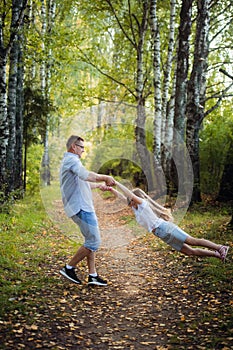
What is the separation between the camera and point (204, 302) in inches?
257

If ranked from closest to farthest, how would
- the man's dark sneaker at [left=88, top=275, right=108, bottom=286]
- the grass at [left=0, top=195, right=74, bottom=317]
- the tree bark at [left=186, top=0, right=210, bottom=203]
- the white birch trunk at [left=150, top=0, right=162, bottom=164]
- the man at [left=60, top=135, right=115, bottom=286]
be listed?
the grass at [left=0, top=195, right=74, bottom=317] < the man at [left=60, top=135, right=115, bottom=286] < the man's dark sneaker at [left=88, top=275, right=108, bottom=286] < the tree bark at [left=186, top=0, right=210, bottom=203] < the white birch trunk at [left=150, top=0, right=162, bottom=164]

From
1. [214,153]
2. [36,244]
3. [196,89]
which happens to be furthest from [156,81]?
[36,244]

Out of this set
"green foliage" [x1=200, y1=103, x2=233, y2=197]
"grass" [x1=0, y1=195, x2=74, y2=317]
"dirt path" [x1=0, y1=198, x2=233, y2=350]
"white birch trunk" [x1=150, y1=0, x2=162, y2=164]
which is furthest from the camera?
"white birch trunk" [x1=150, y1=0, x2=162, y2=164]

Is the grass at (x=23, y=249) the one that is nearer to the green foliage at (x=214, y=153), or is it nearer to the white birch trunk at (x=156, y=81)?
the white birch trunk at (x=156, y=81)

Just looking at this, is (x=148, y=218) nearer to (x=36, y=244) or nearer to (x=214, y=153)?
(x=36, y=244)

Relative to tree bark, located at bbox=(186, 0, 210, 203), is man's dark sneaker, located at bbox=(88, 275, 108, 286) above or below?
below

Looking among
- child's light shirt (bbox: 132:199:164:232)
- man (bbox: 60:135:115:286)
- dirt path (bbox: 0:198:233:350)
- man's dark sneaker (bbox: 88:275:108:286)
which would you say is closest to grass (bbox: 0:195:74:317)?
dirt path (bbox: 0:198:233:350)

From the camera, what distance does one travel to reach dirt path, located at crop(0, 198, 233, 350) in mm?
5242

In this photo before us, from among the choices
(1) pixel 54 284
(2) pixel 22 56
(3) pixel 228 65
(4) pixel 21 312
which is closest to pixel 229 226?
(1) pixel 54 284

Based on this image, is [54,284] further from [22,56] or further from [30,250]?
[22,56]

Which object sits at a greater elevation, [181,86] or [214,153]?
[181,86]

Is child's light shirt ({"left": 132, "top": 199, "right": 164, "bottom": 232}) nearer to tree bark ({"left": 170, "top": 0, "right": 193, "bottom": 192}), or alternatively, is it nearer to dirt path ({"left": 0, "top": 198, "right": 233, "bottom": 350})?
dirt path ({"left": 0, "top": 198, "right": 233, "bottom": 350})

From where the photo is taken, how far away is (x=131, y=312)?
21.0 ft

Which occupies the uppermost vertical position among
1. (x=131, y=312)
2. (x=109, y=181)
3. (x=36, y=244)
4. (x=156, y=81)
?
(x=156, y=81)
